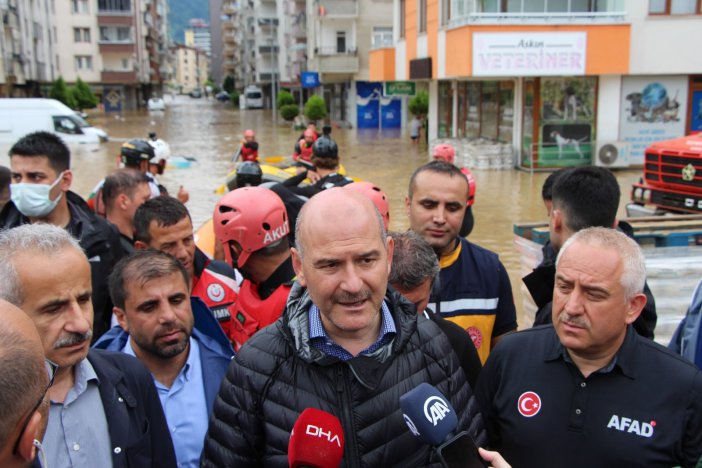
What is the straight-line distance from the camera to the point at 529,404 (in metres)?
2.74

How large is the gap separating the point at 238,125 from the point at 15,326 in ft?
159

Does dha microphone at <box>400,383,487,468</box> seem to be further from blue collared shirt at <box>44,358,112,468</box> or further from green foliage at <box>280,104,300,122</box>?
green foliage at <box>280,104,300,122</box>

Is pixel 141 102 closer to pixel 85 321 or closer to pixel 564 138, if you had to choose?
pixel 564 138

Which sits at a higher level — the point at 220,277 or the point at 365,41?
the point at 365,41

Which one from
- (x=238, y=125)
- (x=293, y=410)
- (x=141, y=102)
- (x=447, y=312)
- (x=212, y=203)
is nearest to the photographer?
(x=293, y=410)

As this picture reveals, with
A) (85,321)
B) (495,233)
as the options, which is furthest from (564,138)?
(85,321)

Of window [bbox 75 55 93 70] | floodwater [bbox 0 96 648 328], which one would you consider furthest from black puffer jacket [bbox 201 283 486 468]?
window [bbox 75 55 93 70]

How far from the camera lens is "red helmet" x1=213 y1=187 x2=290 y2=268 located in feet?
11.9

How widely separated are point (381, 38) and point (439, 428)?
4179 cm

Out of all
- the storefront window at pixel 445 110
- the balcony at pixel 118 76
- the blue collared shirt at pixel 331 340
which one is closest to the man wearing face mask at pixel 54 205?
the blue collared shirt at pixel 331 340

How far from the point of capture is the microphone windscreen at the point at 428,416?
6.17ft

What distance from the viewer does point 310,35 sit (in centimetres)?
4969

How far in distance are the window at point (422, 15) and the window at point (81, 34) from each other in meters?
54.1

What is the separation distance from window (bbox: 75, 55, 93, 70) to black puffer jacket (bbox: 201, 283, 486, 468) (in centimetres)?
7554
